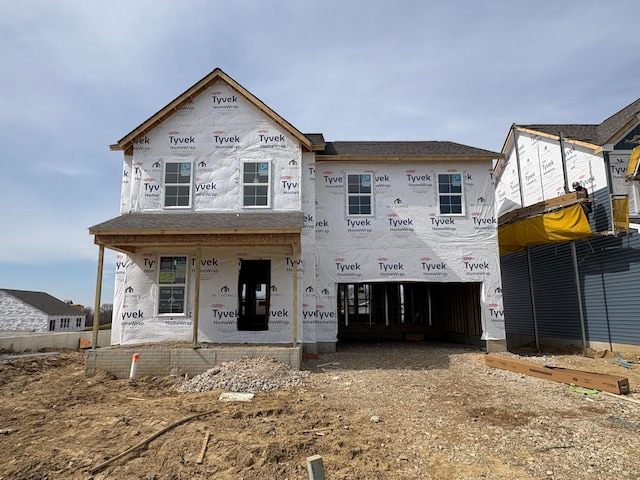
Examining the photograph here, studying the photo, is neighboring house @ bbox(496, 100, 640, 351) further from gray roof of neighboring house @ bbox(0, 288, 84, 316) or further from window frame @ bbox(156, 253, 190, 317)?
gray roof of neighboring house @ bbox(0, 288, 84, 316)

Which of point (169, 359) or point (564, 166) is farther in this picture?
point (564, 166)

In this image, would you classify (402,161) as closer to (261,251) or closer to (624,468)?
(261,251)

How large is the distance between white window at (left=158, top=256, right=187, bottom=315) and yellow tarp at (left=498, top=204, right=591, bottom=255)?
12343 millimetres

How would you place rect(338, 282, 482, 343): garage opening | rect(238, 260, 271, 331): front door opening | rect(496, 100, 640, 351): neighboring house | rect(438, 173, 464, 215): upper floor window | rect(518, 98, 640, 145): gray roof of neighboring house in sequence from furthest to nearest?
rect(338, 282, 482, 343): garage opening → rect(238, 260, 271, 331): front door opening → rect(438, 173, 464, 215): upper floor window → rect(518, 98, 640, 145): gray roof of neighboring house → rect(496, 100, 640, 351): neighboring house

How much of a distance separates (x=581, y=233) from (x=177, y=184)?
539 inches

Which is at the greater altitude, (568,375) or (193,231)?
(193,231)

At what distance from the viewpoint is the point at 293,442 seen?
5840mm

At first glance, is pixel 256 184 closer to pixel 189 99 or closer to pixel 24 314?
pixel 189 99

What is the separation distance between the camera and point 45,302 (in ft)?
149

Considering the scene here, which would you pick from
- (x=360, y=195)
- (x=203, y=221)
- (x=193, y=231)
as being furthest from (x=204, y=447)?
(x=360, y=195)

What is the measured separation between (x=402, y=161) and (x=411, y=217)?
212 centimetres

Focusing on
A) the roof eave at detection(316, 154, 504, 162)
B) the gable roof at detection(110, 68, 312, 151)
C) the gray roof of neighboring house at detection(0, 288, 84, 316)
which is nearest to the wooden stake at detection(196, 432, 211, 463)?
the gable roof at detection(110, 68, 312, 151)

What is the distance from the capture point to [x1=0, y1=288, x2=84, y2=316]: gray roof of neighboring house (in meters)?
42.5

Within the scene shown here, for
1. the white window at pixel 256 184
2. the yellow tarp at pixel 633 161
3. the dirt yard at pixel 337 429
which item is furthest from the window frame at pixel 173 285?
the yellow tarp at pixel 633 161
